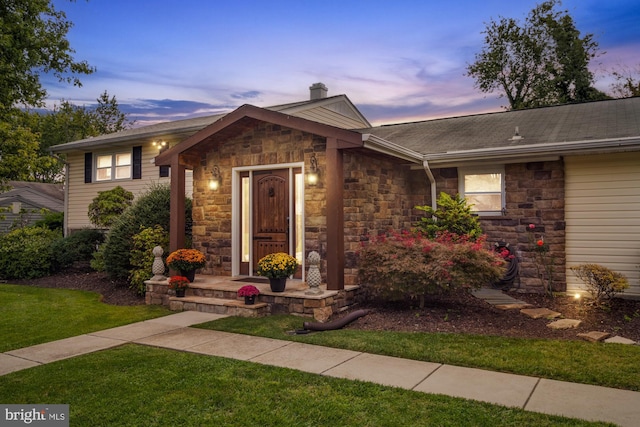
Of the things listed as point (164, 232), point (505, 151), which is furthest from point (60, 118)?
point (505, 151)

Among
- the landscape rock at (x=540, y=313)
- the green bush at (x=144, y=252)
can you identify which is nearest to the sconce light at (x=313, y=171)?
the green bush at (x=144, y=252)

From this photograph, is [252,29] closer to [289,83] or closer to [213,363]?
[289,83]

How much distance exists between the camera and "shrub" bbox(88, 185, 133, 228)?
13094mm

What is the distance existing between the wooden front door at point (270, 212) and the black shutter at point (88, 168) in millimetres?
10103

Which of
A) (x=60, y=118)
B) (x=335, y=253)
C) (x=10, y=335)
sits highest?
(x=60, y=118)

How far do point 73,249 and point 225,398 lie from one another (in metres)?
10.8

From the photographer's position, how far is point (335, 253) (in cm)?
707

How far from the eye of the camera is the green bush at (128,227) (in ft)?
31.6

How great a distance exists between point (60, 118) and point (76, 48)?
21.5m

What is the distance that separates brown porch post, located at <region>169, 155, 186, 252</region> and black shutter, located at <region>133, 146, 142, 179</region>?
22.6 feet

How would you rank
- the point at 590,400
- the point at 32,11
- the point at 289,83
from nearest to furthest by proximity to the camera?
the point at 590,400
the point at 32,11
the point at 289,83

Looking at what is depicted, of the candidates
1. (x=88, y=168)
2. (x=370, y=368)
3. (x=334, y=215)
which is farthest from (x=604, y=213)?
(x=88, y=168)

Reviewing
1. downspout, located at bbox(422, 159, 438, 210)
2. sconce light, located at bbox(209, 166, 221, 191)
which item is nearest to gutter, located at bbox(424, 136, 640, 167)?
downspout, located at bbox(422, 159, 438, 210)

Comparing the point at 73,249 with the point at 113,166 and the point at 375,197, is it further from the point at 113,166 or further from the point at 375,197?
the point at 375,197
